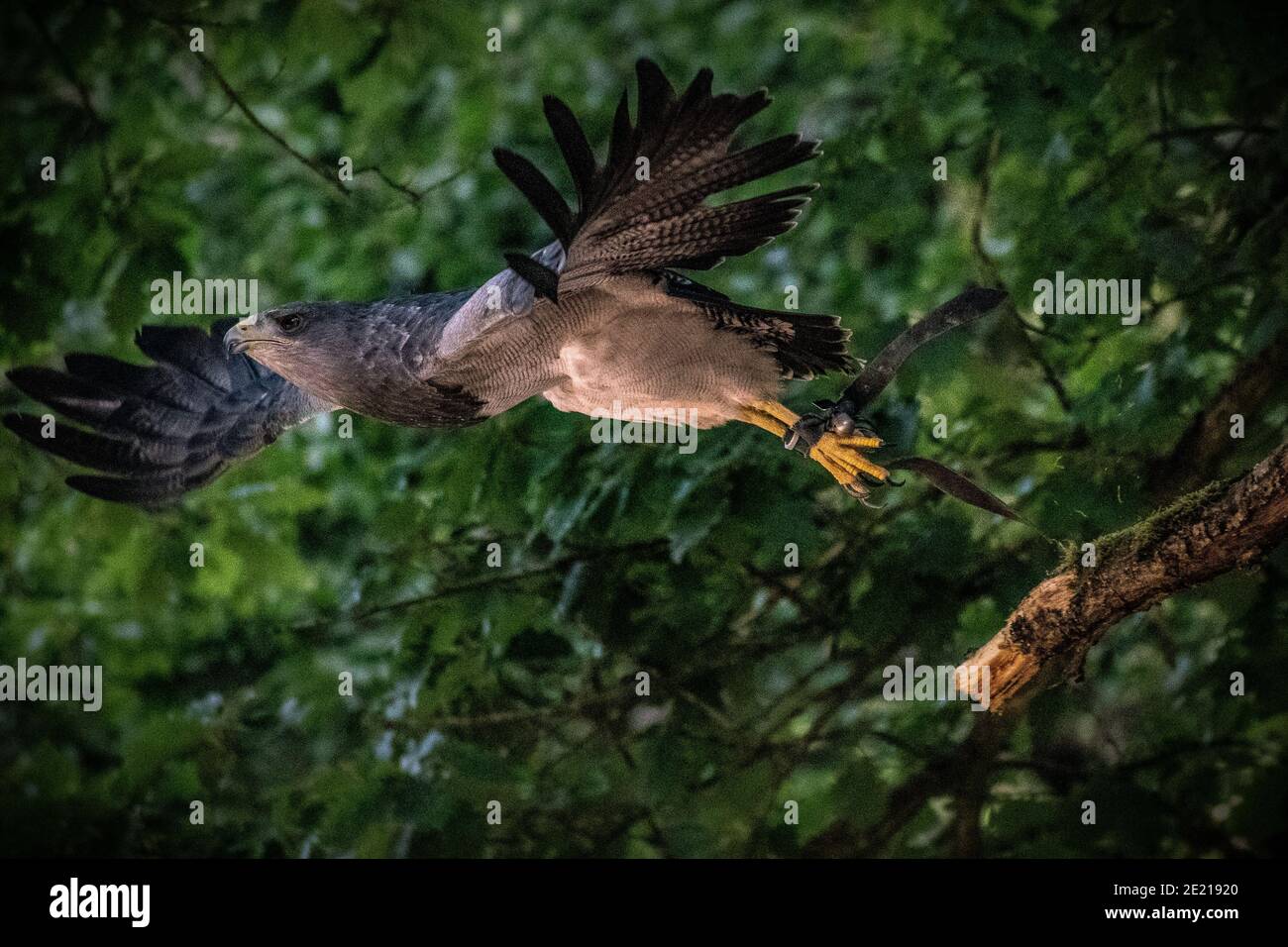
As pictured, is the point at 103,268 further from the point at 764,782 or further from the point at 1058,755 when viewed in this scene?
the point at 1058,755

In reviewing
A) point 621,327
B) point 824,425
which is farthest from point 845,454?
point 621,327

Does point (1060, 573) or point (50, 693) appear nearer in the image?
point (1060, 573)

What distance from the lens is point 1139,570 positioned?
2512mm

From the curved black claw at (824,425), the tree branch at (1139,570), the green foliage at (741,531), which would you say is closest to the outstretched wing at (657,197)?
the curved black claw at (824,425)

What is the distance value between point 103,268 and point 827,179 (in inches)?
91.6

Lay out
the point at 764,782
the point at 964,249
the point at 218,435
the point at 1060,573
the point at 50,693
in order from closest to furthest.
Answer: the point at 1060,573 → the point at 218,435 → the point at 764,782 → the point at 50,693 → the point at 964,249

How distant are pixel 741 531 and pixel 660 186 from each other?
1.89 meters

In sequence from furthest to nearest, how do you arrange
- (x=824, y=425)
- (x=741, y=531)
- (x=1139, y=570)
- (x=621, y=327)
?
1. (x=741, y=531)
2. (x=824, y=425)
3. (x=621, y=327)
4. (x=1139, y=570)

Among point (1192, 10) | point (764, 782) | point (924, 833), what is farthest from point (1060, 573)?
point (924, 833)

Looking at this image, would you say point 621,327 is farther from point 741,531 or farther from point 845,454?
point 741,531

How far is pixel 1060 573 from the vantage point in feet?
8.59

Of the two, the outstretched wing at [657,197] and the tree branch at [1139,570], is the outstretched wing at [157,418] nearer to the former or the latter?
the outstretched wing at [657,197]

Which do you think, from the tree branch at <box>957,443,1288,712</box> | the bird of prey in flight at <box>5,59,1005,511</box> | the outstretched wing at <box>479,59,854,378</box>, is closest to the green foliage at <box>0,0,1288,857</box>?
the tree branch at <box>957,443,1288,712</box>

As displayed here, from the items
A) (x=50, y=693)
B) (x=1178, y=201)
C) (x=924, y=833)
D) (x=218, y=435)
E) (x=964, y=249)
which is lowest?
(x=924, y=833)
